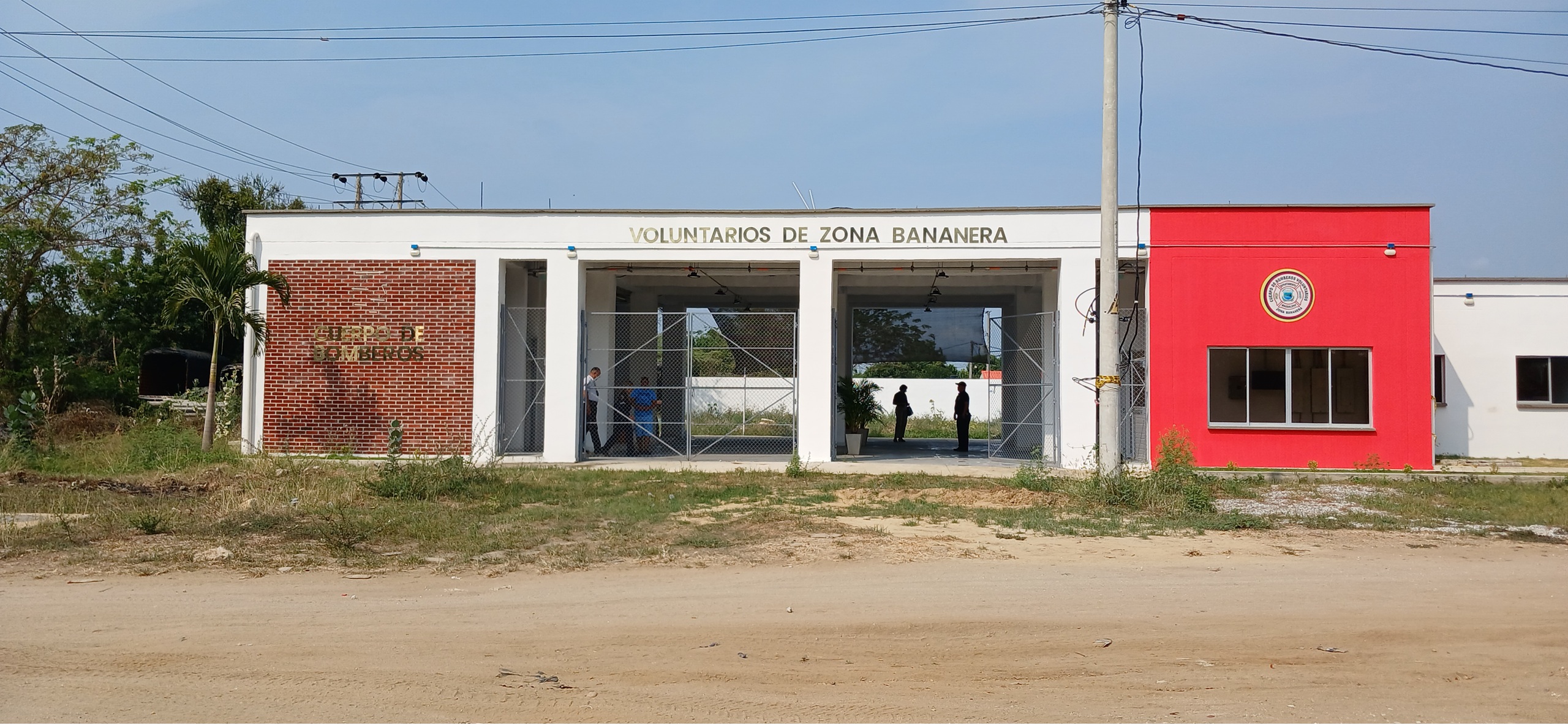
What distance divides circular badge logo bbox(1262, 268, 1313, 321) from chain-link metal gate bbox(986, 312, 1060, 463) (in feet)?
11.5

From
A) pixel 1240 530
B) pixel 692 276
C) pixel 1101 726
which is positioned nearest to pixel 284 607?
pixel 1101 726

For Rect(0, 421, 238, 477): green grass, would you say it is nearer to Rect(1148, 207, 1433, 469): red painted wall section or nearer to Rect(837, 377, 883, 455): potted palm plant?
Rect(837, 377, 883, 455): potted palm plant

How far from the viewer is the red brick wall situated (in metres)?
17.8

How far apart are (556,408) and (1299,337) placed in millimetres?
12651

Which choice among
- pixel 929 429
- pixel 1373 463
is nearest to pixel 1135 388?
pixel 1373 463

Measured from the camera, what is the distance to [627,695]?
5012 millimetres

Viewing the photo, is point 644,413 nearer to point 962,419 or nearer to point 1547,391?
point 962,419

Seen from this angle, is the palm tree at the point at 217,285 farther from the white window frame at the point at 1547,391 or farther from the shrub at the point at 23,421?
the white window frame at the point at 1547,391

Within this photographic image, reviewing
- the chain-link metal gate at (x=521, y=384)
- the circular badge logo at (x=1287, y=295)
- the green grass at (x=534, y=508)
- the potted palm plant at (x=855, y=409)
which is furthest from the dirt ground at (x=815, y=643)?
the potted palm plant at (x=855, y=409)

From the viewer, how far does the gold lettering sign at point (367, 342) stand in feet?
58.6

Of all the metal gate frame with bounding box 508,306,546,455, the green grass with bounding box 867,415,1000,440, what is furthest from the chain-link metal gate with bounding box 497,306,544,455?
the green grass with bounding box 867,415,1000,440

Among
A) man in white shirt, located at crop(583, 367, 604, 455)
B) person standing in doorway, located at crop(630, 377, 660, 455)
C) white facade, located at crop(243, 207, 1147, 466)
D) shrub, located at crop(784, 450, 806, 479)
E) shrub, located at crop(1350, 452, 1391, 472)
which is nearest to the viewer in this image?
shrub, located at crop(784, 450, 806, 479)

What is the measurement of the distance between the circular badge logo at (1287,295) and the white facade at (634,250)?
2221 millimetres

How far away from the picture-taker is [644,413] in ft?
65.8
